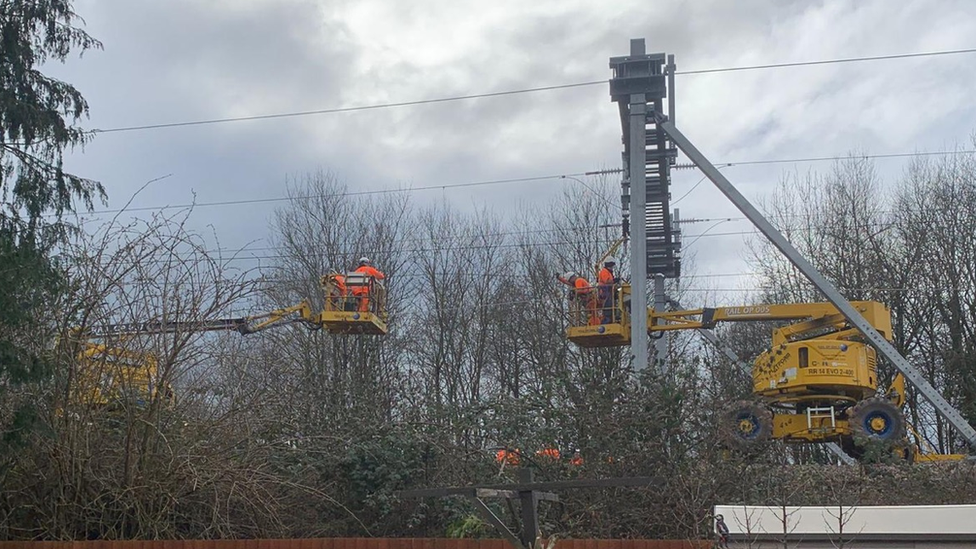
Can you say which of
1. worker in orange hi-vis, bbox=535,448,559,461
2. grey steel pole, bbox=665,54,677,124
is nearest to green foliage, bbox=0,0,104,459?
worker in orange hi-vis, bbox=535,448,559,461

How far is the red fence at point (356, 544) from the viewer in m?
10.8

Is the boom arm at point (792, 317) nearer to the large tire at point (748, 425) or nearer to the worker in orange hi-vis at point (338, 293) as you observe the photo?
the large tire at point (748, 425)

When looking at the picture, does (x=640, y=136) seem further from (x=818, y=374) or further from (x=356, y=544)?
(x=356, y=544)

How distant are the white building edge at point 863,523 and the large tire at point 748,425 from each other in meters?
4.45

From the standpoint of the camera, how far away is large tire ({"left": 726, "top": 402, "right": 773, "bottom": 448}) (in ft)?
44.1

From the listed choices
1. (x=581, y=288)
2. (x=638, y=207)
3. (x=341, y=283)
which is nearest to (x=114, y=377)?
(x=341, y=283)

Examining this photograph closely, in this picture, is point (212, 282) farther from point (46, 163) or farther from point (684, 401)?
point (684, 401)

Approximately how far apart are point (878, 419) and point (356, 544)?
10.4 meters

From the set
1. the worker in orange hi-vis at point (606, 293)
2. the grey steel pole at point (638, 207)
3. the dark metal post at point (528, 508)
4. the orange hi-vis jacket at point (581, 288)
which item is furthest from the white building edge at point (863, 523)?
the orange hi-vis jacket at point (581, 288)

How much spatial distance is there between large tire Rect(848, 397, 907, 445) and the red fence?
26.5ft

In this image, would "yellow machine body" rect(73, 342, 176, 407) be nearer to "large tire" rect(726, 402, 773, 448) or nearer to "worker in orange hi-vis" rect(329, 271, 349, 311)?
"worker in orange hi-vis" rect(329, 271, 349, 311)

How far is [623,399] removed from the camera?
1402 cm

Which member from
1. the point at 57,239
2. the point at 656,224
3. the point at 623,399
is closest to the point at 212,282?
the point at 57,239

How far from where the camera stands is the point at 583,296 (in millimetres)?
20812
